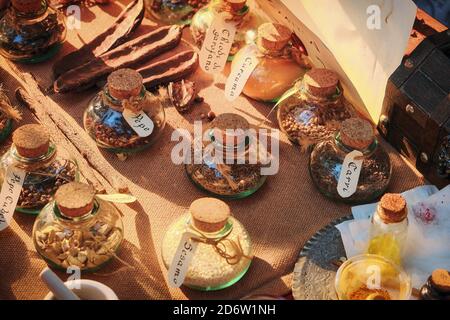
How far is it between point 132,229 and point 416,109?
0.63 m

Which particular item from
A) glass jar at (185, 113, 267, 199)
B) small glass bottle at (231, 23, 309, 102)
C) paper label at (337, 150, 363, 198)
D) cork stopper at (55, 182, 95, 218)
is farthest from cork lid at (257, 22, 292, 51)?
cork stopper at (55, 182, 95, 218)

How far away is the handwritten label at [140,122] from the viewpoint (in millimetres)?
1528

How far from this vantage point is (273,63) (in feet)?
5.45

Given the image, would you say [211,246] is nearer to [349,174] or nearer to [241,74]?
[349,174]

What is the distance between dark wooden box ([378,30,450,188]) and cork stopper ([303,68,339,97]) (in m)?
0.12

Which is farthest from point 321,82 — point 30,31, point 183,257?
point 30,31

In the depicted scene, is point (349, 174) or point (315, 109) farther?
point (315, 109)

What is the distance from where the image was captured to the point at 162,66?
175 centimetres

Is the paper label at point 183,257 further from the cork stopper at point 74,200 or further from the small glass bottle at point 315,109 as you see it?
the small glass bottle at point 315,109

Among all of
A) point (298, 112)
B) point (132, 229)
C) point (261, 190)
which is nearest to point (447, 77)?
point (298, 112)

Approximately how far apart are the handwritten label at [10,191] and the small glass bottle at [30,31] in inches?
19.4

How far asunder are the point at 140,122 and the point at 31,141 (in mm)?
259

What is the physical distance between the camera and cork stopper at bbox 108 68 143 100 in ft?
4.91

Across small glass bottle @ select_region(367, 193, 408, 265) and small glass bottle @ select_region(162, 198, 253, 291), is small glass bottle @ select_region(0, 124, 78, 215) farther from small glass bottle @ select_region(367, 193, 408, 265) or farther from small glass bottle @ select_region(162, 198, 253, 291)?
small glass bottle @ select_region(367, 193, 408, 265)
